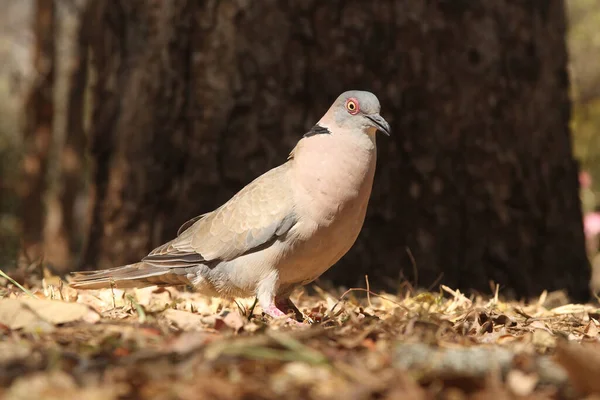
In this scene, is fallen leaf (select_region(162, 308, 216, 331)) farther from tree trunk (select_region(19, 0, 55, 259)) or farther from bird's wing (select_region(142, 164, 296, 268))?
tree trunk (select_region(19, 0, 55, 259))

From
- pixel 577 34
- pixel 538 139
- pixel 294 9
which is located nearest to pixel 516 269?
pixel 538 139

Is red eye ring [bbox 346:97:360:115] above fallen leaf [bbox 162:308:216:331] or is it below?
above

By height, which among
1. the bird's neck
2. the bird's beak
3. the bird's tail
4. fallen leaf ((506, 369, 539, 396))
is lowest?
the bird's tail

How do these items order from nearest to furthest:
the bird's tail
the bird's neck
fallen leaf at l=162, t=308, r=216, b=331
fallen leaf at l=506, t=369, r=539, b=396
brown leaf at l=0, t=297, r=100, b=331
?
fallen leaf at l=506, t=369, r=539, b=396 < brown leaf at l=0, t=297, r=100, b=331 < fallen leaf at l=162, t=308, r=216, b=331 < the bird's neck < the bird's tail

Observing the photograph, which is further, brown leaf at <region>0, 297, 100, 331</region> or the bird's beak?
the bird's beak

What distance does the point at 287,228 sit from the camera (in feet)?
11.6

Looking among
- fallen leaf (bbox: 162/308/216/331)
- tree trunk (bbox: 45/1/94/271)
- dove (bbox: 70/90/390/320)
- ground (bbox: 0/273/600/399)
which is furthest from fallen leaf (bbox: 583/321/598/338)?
tree trunk (bbox: 45/1/94/271)

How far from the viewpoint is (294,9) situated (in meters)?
5.15

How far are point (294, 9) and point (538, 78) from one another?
1.85 metres

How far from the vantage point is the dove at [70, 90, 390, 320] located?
3502mm

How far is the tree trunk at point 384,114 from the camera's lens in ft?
17.0

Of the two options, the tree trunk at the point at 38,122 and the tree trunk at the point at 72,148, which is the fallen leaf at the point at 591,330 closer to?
the tree trunk at the point at 72,148

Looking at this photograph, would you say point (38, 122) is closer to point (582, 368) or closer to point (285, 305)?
point (285, 305)

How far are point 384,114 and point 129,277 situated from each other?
2209 mm
